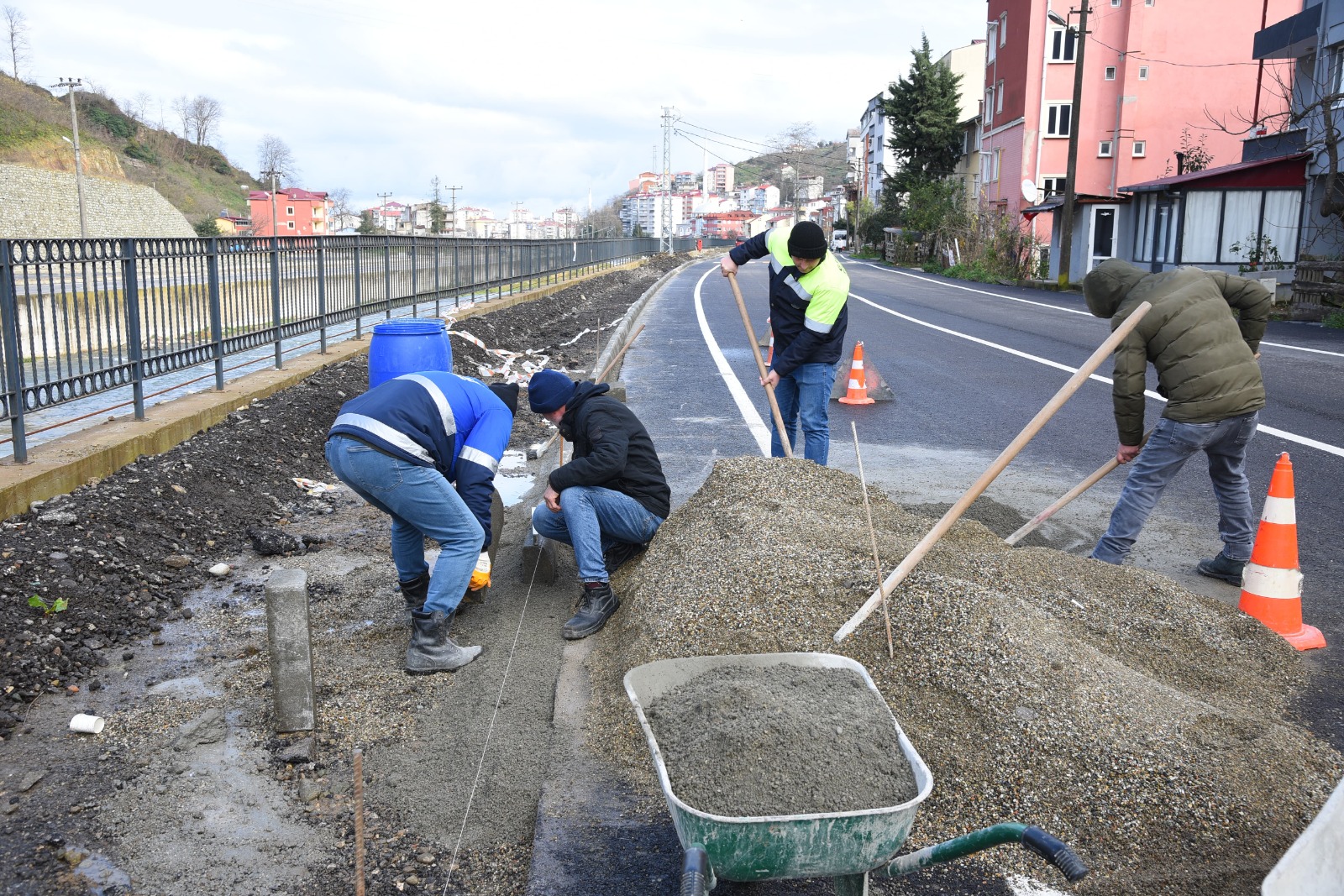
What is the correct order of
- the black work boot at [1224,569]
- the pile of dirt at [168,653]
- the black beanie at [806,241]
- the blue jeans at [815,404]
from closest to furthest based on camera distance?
1. the pile of dirt at [168,653]
2. the black work boot at [1224,569]
3. the black beanie at [806,241]
4. the blue jeans at [815,404]

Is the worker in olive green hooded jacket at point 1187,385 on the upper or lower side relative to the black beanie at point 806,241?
lower

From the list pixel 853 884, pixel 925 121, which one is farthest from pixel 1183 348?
pixel 925 121

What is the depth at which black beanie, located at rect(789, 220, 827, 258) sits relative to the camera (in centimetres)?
660

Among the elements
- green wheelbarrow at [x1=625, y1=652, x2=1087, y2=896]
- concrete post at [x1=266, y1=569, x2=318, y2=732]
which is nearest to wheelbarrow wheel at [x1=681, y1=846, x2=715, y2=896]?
green wheelbarrow at [x1=625, y1=652, x2=1087, y2=896]

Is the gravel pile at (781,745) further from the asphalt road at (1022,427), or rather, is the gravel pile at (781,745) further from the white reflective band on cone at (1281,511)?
the white reflective band on cone at (1281,511)

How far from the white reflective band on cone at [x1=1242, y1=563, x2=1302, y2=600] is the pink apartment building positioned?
38110 millimetres

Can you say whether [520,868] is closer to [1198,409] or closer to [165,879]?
[165,879]

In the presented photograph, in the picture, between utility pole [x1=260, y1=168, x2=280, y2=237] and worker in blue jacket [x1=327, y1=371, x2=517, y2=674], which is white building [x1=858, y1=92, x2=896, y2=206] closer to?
utility pole [x1=260, y1=168, x2=280, y2=237]

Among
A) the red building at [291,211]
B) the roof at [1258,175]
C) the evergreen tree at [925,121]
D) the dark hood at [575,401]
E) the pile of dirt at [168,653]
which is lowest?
the pile of dirt at [168,653]

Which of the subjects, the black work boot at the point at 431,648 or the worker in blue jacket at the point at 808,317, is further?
the worker in blue jacket at the point at 808,317

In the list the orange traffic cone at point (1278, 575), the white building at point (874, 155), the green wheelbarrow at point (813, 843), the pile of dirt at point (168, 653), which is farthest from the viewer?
the white building at point (874, 155)

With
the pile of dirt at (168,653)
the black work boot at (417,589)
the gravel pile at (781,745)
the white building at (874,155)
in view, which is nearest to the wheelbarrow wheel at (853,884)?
the gravel pile at (781,745)

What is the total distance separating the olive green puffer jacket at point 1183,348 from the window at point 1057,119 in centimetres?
4297

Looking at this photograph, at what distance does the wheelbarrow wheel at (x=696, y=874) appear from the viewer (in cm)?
226
